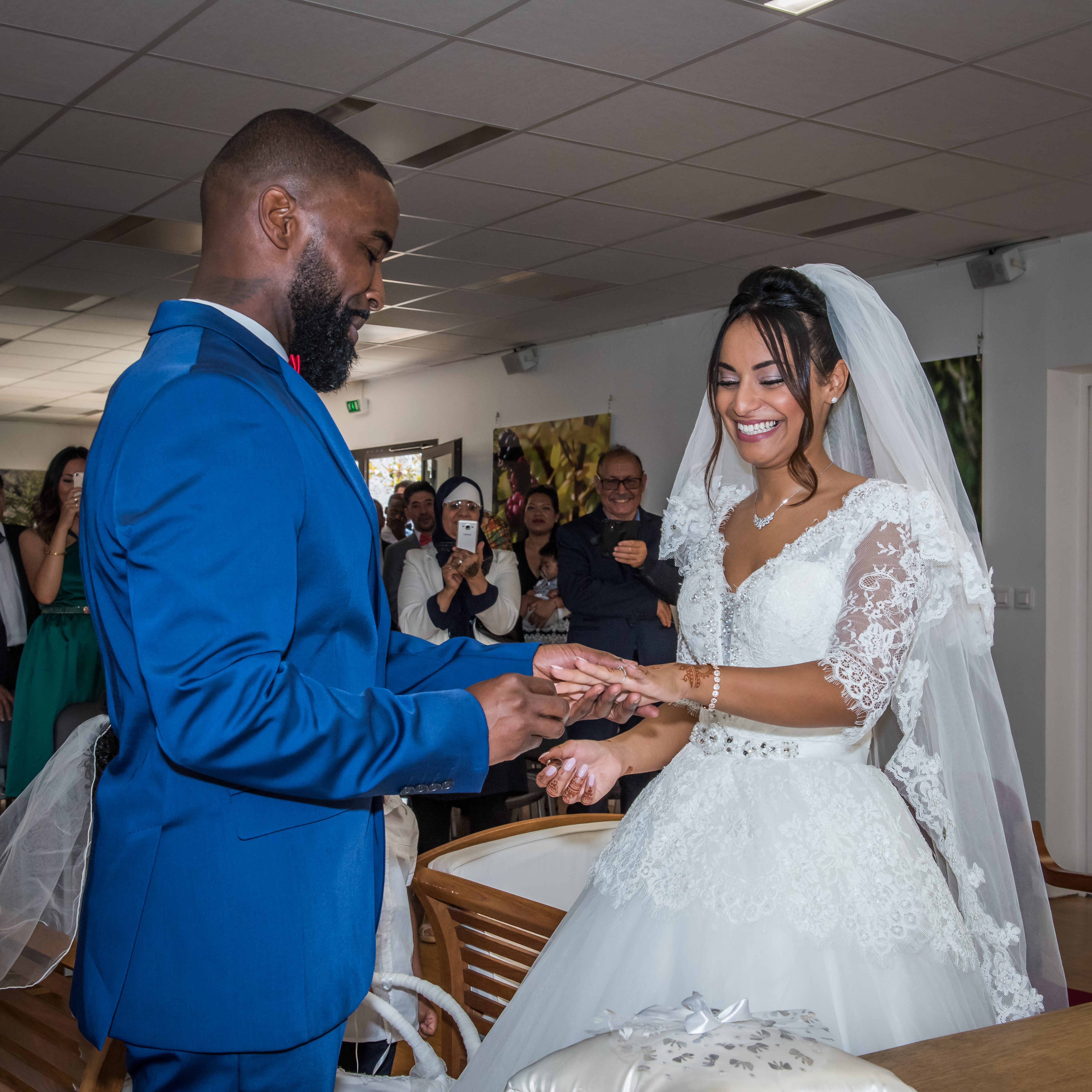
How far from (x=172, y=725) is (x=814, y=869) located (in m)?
1.14

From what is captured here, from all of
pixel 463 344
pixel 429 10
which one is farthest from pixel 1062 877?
pixel 463 344

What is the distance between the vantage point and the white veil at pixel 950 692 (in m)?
1.95

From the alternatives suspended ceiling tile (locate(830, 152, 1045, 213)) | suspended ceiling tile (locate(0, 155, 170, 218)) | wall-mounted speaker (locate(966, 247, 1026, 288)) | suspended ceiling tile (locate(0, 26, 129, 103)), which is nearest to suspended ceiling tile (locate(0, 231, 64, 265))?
suspended ceiling tile (locate(0, 155, 170, 218))

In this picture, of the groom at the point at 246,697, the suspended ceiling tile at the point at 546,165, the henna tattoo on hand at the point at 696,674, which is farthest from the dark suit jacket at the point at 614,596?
the groom at the point at 246,697

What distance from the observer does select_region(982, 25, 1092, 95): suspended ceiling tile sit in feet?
11.6

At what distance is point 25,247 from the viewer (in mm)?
6223

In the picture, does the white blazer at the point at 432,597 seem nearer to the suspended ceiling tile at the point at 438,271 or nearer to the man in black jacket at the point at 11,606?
the man in black jacket at the point at 11,606

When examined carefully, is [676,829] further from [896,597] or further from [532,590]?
[532,590]

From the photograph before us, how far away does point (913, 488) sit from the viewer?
79.4 inches

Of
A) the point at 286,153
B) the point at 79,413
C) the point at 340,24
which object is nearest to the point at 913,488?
the point at 286,153

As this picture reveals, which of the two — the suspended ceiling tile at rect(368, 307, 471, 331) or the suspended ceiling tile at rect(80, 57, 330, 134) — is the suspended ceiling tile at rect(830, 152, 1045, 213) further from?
the suspended ceiling tile at rect(368, 307, 471, 331)

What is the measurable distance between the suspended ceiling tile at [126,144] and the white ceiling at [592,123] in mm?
15

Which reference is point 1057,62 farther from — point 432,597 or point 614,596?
point 432,597

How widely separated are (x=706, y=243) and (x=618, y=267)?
68 centimetres
